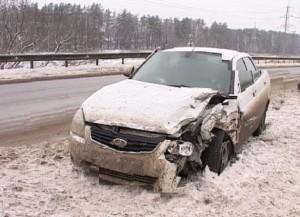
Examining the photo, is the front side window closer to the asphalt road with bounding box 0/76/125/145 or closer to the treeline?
the asphalt road with bounding box 0/76/125/145

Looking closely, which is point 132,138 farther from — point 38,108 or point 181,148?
point 38,108

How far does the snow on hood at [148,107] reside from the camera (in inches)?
185

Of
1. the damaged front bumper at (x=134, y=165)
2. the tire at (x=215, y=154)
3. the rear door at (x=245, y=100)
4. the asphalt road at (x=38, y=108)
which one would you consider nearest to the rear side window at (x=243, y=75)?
the rear door at (x=245, y=100)

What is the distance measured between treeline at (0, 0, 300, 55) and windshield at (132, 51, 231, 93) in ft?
101

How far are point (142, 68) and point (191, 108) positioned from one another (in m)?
1.89

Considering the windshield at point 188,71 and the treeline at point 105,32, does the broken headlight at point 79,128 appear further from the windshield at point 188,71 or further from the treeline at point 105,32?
the treeline at point 105,32

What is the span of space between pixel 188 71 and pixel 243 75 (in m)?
0.98

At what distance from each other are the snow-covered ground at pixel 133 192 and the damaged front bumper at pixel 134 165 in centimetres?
15

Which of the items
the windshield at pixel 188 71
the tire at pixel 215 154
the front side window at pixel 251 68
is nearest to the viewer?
the tire at pixel 215 154

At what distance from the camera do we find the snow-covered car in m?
4.65

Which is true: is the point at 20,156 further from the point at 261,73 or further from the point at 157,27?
the point at 157,27

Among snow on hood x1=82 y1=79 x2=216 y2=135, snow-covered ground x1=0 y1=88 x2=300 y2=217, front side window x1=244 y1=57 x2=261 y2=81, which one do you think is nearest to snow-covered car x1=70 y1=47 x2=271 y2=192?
snow on hood x1=82 y1=79 x2=216 y2=135

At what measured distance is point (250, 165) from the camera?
611cm

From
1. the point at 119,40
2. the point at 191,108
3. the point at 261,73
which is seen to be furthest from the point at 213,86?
the point at 119,40
